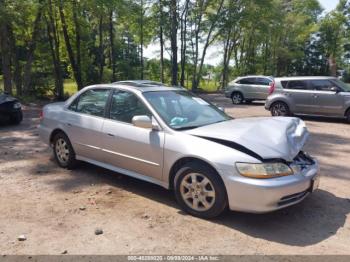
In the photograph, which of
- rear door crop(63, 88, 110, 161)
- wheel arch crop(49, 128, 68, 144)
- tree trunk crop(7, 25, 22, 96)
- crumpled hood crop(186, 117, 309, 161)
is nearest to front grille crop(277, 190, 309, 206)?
crumpled hood crop(186, 117, 309, 161)

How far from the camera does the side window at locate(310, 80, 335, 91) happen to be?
41.0ft

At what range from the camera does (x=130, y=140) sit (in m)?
5.19

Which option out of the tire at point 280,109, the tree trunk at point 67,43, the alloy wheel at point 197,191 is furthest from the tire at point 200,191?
the tree trunk at point 67,43

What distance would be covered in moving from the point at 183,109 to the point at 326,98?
8.55 metres

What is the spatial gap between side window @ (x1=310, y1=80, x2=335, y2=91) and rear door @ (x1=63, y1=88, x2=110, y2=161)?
8.90 meters

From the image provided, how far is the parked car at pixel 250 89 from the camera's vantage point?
19250 mm

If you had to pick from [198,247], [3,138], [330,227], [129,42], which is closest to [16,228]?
[198,247]

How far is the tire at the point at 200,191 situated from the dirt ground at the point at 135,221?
0.41ft

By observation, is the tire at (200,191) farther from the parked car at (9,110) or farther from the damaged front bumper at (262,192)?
the parked car at (9,110)

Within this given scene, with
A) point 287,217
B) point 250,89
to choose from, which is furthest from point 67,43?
point 287,217

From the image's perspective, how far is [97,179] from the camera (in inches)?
235

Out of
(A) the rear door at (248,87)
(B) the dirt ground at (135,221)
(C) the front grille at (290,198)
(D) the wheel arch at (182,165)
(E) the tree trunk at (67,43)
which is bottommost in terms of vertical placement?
(B) the dirt ground at (135,221)

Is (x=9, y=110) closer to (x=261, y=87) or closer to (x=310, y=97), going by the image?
(x=310, y=97)

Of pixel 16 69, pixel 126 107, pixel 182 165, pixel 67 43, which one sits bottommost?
pixel 182 165
